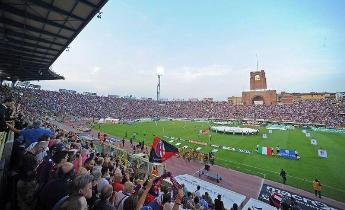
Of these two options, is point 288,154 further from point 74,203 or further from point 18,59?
point 18,59

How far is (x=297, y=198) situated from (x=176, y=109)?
81001 mm

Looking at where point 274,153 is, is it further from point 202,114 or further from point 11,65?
point 202,114

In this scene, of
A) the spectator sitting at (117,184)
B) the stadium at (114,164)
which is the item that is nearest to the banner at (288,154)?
the stadium at (114,164)

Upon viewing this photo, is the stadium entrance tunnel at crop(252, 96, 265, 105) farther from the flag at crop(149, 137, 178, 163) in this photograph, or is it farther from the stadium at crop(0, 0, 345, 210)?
the flag at crop(149, 137, 178, 163)

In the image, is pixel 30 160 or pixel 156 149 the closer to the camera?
pixel 30 160

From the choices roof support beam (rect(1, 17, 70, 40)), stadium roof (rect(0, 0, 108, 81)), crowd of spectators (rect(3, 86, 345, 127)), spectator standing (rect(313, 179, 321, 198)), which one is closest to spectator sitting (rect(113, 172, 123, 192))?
stadium roof (rect(0, 0, 108, 81))

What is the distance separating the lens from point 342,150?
1293 inches

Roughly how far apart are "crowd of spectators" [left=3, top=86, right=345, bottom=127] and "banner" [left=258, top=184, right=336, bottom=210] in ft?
162

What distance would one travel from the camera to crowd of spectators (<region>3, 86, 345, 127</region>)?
205ft

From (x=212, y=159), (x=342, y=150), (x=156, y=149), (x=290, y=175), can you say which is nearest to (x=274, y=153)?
(x=290, y=175)

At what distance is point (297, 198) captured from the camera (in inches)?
680

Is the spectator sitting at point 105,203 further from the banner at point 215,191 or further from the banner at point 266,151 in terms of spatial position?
the banner at point 266,151

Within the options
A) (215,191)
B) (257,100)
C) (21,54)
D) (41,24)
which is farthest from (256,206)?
(257,100)

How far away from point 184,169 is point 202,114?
219 feet
